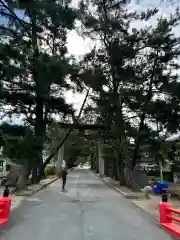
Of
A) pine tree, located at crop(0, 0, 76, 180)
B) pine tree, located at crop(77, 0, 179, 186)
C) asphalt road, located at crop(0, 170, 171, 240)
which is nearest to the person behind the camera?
asphalt road, located at crop(0, 170, 171, 240)

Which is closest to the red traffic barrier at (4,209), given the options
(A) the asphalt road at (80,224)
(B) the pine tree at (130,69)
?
(A) the asphalt road at (80,224)

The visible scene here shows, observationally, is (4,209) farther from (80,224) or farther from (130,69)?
(130,69)

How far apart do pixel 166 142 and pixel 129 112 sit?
10.9ft

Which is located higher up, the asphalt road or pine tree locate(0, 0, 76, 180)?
pine tree locate(0, 0, 76, 180)

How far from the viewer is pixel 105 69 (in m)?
23.9

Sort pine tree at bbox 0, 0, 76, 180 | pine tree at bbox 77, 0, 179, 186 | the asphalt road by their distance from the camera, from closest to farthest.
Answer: the asphalt road → pine tree at bbox 0, 0, 76, 180 → pine tree at bbox 77, 0, 179, 186

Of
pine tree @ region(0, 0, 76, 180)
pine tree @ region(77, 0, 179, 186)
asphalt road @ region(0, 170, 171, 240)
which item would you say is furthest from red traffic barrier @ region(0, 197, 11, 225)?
pine tree @ region(77, 0, 179, 186)

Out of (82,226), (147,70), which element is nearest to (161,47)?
(147,70)

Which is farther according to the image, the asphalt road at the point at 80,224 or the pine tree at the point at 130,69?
the pine tree at the point at 130,69

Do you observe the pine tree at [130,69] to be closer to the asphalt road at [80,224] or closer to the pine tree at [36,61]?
the pine tree at [36,61]

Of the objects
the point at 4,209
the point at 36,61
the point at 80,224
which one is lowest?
the point at 80,224

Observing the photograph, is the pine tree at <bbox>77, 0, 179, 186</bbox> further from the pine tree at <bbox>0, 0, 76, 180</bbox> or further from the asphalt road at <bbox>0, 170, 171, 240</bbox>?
the asphalt road at <bbox>0, 170, 171, 240</bbox>

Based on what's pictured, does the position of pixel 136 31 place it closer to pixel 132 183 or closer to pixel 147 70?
pixel 147 70

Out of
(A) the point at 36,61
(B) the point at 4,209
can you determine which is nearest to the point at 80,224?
(B) the point at 4,209
